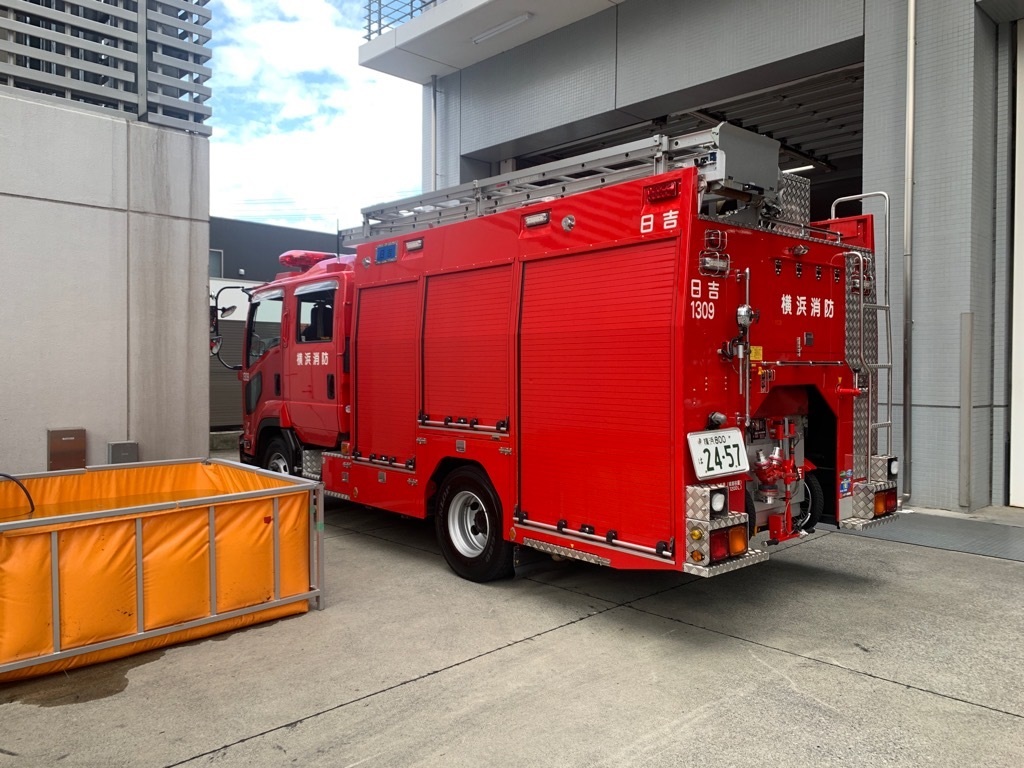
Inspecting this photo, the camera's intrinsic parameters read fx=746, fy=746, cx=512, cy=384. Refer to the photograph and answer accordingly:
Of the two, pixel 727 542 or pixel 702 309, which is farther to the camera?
pixel 702 309

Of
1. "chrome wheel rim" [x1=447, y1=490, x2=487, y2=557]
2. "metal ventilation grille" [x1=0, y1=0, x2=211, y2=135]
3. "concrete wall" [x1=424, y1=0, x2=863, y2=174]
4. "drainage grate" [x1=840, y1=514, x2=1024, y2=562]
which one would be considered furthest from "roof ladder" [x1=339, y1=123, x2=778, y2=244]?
"concrete wall" [x1=424, y1=0, x2=863, y2=174]

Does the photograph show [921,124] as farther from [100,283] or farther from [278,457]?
[100,283]

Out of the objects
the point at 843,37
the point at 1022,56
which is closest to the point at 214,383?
the point at 843,37

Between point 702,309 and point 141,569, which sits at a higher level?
point 702,309

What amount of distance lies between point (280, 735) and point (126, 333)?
5037 millimetres

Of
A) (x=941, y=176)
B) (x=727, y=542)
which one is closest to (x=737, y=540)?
(x=727, y=542)

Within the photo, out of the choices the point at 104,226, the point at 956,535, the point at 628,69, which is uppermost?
the point at 628,69

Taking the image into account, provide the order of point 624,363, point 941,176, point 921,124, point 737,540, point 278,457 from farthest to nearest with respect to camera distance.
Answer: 1. point 278,457
2. point 921,124
3. point 941,176
4. point 624,363
5. point 737,540

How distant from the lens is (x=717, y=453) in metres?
4.70

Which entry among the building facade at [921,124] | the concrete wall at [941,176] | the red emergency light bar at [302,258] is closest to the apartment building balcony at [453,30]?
the building facade at [921,124]

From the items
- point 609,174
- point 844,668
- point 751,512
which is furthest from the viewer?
point 609,174

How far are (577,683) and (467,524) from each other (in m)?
2.44

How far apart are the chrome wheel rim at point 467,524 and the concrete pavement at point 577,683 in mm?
383

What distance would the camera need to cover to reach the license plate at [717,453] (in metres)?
4.58
